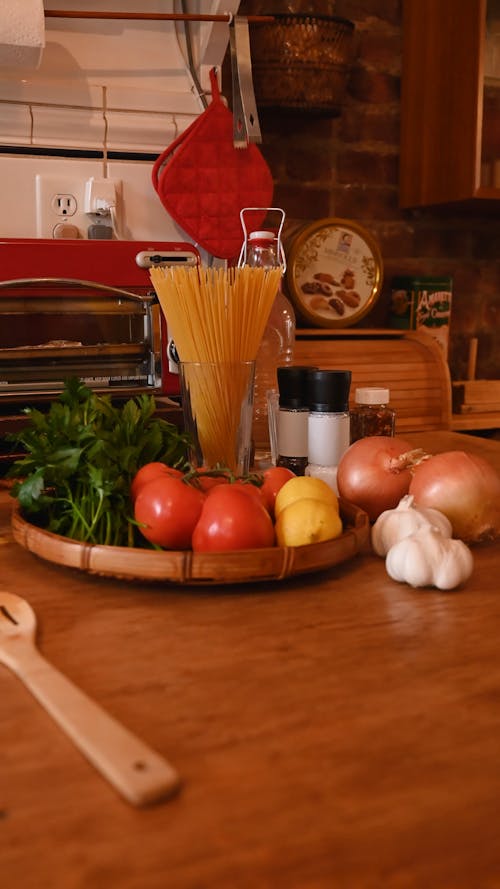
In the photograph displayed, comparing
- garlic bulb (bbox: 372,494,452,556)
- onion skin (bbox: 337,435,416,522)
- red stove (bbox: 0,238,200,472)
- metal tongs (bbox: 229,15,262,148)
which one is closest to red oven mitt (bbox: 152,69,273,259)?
metal tongs (bbox: 229,15,262,148)

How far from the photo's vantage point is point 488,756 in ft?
1.54

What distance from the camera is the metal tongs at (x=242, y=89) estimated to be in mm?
1676

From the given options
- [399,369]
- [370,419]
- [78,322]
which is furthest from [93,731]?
[399,369]

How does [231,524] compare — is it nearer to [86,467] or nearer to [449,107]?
[86,467]

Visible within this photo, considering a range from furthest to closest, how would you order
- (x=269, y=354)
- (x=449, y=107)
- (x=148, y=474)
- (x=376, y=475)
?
(x=449, y=107) → (x=269, y=354) → (x=376, y=475) → (x=148, y=474)

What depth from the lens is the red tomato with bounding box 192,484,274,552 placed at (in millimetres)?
728

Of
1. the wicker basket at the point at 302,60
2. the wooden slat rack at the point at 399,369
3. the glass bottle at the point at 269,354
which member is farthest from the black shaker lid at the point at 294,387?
the wicker basket at the point at 302,60

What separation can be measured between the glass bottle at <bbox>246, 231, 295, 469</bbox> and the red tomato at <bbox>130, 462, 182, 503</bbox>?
475mm

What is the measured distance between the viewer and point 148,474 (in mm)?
800

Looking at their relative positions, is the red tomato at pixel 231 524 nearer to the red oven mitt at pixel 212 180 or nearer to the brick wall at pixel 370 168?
the red oven mitt at pixel 212 180

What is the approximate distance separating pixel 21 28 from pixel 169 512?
1.21m

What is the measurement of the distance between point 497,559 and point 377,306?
5.59 feet

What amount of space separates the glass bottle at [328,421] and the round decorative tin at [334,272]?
123 cm

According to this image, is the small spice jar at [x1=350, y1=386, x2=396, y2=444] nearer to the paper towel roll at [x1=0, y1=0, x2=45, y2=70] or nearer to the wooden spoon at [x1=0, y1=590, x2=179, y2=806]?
the wooden spoon at [x1=0, y1=590, x2=179, y2=806]
